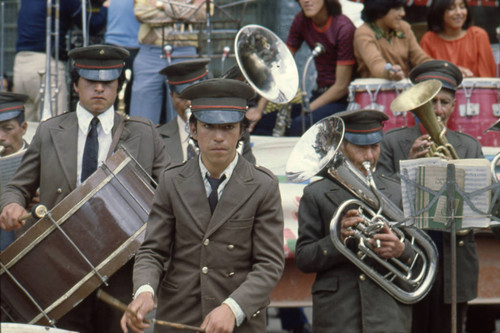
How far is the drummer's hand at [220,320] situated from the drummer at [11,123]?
2934mm

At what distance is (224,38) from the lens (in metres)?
9.12

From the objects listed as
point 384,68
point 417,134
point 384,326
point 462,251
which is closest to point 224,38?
point 384,68

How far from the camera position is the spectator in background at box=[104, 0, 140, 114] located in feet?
30.9

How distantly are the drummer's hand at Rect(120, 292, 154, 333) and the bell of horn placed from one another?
8.46 feet

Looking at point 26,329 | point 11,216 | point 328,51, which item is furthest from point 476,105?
point 26,329

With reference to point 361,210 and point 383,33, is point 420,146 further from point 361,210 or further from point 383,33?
point 383,33

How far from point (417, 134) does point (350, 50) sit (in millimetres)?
2165

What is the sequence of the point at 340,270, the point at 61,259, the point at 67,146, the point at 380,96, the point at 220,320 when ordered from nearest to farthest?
1. the point at 220,320
2. the point at 61,259
3. the point at 340,270
4. the point at 67,146
5. the point at 380,96

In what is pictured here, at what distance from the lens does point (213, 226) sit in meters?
4.79

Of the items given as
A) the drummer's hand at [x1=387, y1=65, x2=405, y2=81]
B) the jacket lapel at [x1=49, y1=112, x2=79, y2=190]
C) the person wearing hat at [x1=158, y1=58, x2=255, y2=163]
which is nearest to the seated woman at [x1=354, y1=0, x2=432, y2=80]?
the drummer's hand at [x1=387, y1=65, x2=405, y2=81]

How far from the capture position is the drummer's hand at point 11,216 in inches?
217

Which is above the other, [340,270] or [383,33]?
[383,33]

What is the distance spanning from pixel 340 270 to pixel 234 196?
1.16 metres

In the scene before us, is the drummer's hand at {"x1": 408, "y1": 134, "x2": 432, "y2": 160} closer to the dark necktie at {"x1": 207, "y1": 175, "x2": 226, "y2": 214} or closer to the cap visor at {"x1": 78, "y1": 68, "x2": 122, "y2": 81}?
the dark necktie at {"x1": 207, "y1": 175, "x2": 226, "y2": 214}
